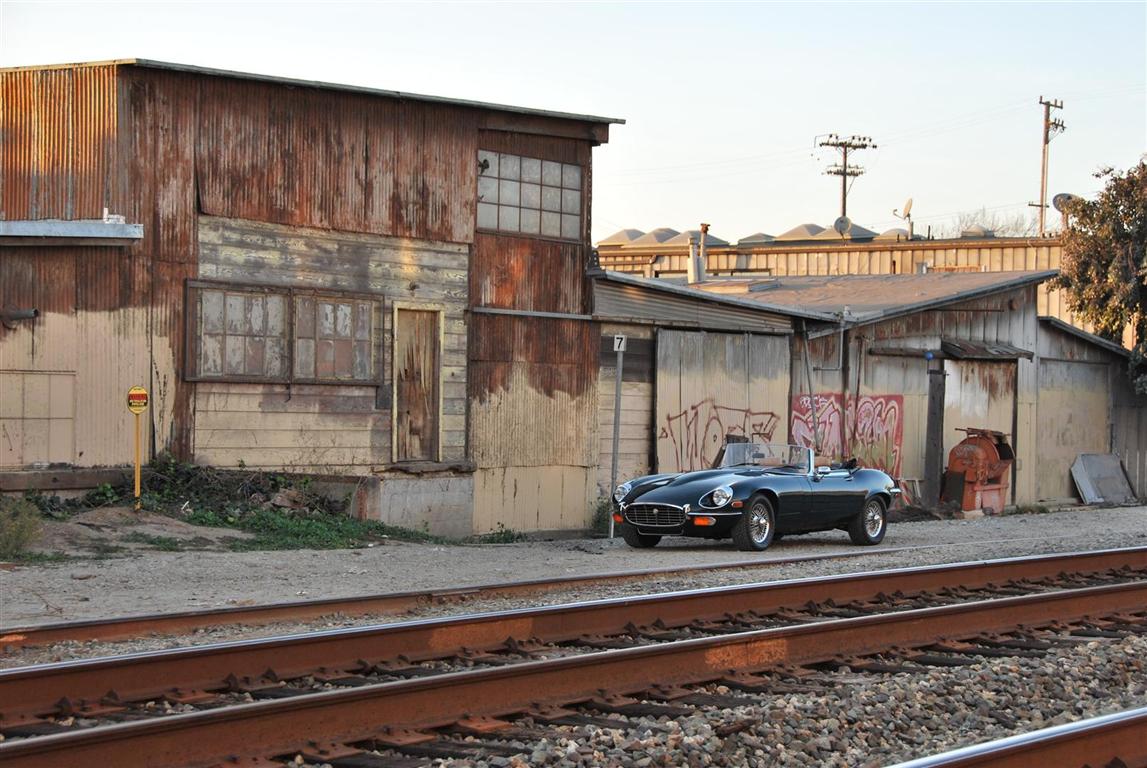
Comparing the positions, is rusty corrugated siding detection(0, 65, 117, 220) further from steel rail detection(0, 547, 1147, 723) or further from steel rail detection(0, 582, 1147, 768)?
steel rail detection(0, 582, 1147, 768)

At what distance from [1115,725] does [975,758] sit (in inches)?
44.5

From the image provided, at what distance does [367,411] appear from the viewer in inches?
804

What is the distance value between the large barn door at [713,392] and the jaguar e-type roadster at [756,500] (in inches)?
185

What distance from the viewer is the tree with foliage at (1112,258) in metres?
35.4

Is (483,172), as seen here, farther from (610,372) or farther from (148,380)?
(148,380)

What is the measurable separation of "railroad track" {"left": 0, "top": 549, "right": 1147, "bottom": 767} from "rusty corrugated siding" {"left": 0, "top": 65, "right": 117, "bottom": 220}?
1068 cm

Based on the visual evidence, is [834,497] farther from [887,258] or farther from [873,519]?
[887,258]

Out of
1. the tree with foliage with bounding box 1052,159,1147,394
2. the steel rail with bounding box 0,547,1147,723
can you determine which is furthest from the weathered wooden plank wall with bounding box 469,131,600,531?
the tree with foliage with bounding box 1052,159,1147,394

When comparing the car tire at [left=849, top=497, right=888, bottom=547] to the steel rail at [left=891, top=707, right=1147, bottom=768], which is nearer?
the steel rail at [left=891, top=707, right=1147, bottom=768]

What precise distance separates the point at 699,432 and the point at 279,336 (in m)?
7.69

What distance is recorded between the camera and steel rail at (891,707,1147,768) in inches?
227

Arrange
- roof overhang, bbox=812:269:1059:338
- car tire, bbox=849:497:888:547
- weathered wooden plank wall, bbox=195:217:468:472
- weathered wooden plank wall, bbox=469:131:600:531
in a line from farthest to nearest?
roof overhang, bbox=812:269:1059:338 < weathered wooden plank wall, bbox=469:131:600:531 < weathered wooden plank wall, bbox=195:217:468:472 < car tire, bbox=849:497:888:547

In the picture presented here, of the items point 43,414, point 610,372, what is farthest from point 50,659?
point 610,372

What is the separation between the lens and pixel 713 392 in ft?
79.7
